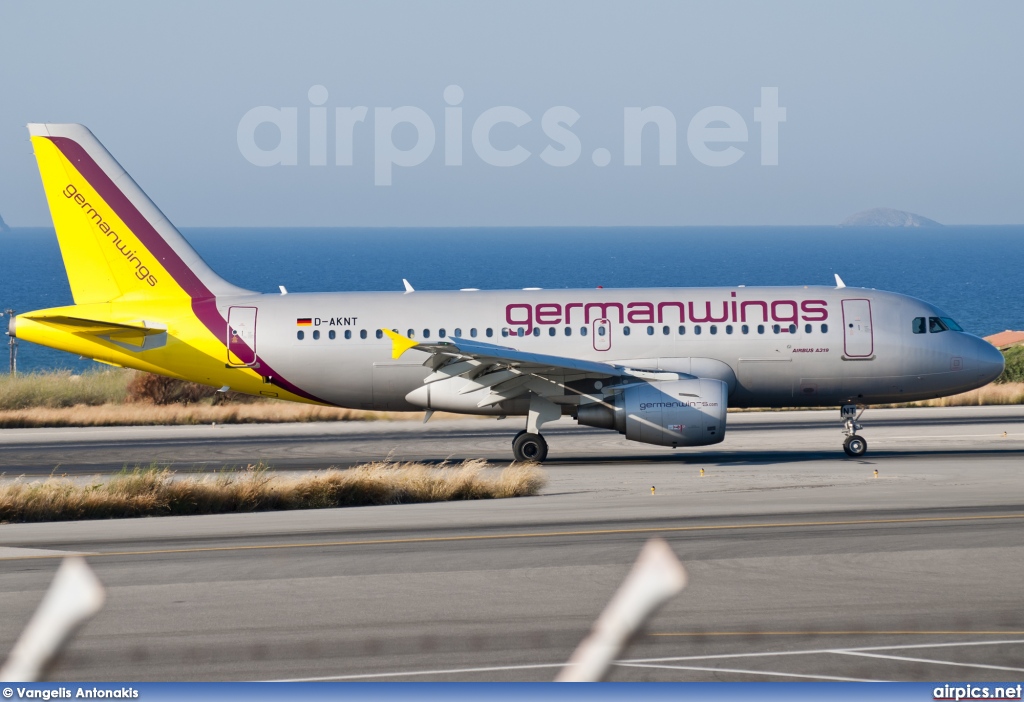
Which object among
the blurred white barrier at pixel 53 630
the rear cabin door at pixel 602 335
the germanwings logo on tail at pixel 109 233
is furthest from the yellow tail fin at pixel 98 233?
the blurred white barrier at pixel 53 630

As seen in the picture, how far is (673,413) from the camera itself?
26.0 m

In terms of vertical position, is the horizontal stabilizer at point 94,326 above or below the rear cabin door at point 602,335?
above

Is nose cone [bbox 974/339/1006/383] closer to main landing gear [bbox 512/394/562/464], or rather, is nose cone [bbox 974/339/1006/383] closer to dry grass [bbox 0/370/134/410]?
main landing gear [bbox 512/394/562/464]

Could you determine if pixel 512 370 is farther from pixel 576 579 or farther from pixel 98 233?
pixel 576 579

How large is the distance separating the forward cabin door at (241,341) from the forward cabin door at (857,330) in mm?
14255

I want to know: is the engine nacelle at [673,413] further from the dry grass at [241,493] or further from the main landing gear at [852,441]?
the main landing gear at [852,441]

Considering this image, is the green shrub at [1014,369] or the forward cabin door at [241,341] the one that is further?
the green shrub at [1014,369]

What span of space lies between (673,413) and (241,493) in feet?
31.3

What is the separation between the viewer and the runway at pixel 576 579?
11.2m

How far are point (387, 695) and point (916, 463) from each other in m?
23.3

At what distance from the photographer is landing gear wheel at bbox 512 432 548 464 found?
27656 mm

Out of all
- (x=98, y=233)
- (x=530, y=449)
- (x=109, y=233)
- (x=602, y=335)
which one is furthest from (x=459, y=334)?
(x=98, y=233)

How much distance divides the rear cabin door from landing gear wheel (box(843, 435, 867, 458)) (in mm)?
6058

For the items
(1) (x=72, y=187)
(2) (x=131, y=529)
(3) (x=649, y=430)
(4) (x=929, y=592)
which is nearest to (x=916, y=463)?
(3) (x=649, y=430)
